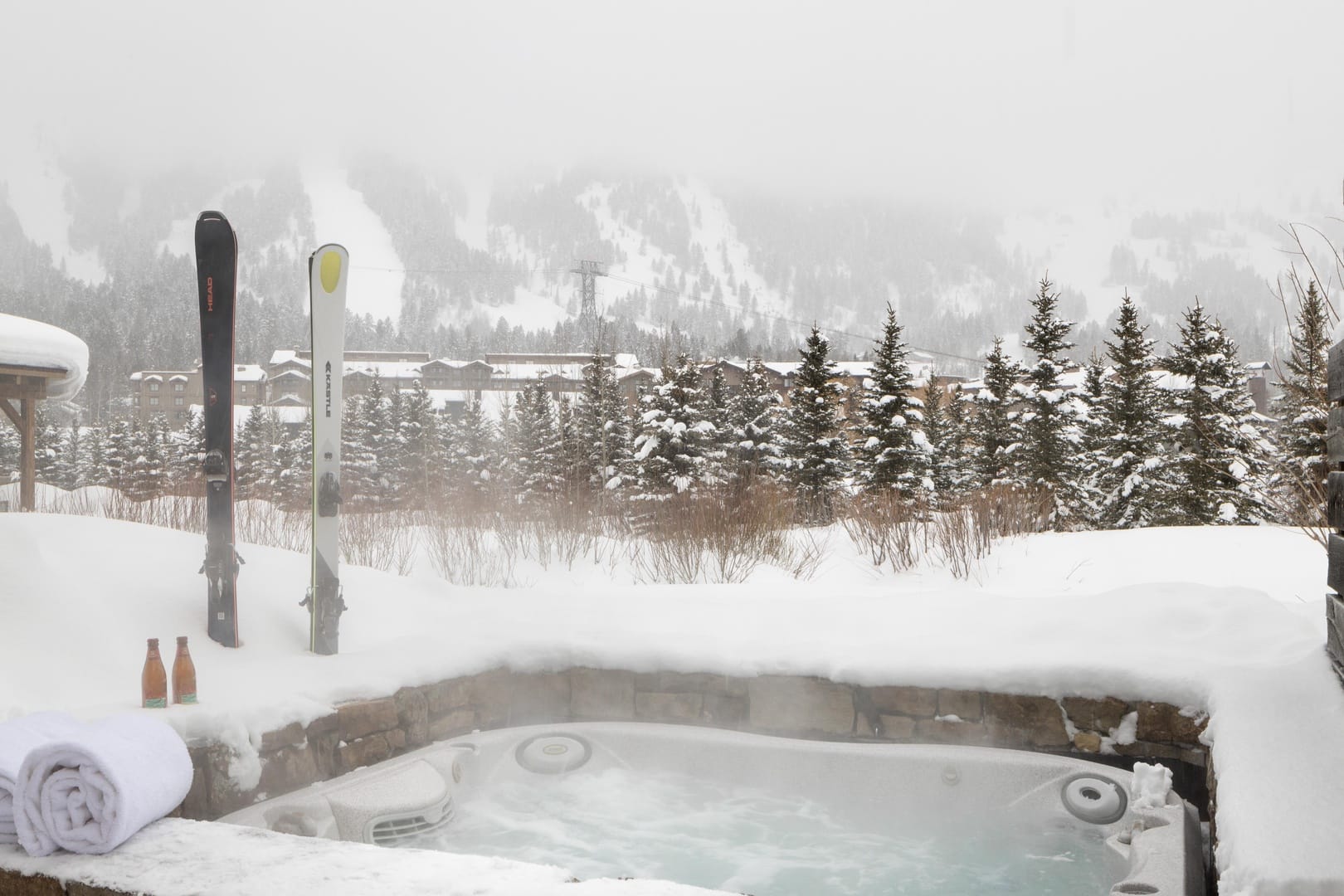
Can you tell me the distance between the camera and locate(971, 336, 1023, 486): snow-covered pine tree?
16922 millimetres

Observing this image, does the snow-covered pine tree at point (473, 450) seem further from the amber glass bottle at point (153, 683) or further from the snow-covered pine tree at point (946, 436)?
the amber glass bottle at point (153, 683)

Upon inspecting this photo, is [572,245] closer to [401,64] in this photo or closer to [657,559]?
[401,64]

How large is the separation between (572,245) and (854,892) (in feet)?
522

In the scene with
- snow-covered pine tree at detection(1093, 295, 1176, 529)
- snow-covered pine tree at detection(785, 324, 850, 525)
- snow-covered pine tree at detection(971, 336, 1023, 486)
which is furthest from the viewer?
snow-covered pine tree at detection(971, 336, 1023, 486)

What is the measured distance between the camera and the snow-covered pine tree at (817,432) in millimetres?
14547

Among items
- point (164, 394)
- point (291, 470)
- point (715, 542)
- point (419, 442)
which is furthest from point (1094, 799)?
point (164, 394)

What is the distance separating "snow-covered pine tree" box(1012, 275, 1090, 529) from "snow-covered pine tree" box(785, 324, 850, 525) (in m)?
3.98

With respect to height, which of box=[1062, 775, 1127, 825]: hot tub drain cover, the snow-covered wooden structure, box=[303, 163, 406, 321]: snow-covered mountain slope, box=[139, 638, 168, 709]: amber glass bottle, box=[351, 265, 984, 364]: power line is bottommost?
box=[1062, 775, 1127, 825]: hot tub drain cover

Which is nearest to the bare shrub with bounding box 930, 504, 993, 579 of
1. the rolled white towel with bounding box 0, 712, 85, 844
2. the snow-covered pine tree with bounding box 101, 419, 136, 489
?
the rolled white towel with bounding box 0, 712, 85, 844

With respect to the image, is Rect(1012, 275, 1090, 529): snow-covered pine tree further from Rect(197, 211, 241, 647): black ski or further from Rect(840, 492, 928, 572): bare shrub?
Rect(197, 211, 241, 647): black ski

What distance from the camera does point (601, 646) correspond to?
3.30 metres

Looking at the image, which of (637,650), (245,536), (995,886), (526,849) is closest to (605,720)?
(637,650)

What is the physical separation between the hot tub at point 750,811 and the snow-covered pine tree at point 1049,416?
1453cm

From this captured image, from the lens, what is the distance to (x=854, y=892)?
2549 millimetres
